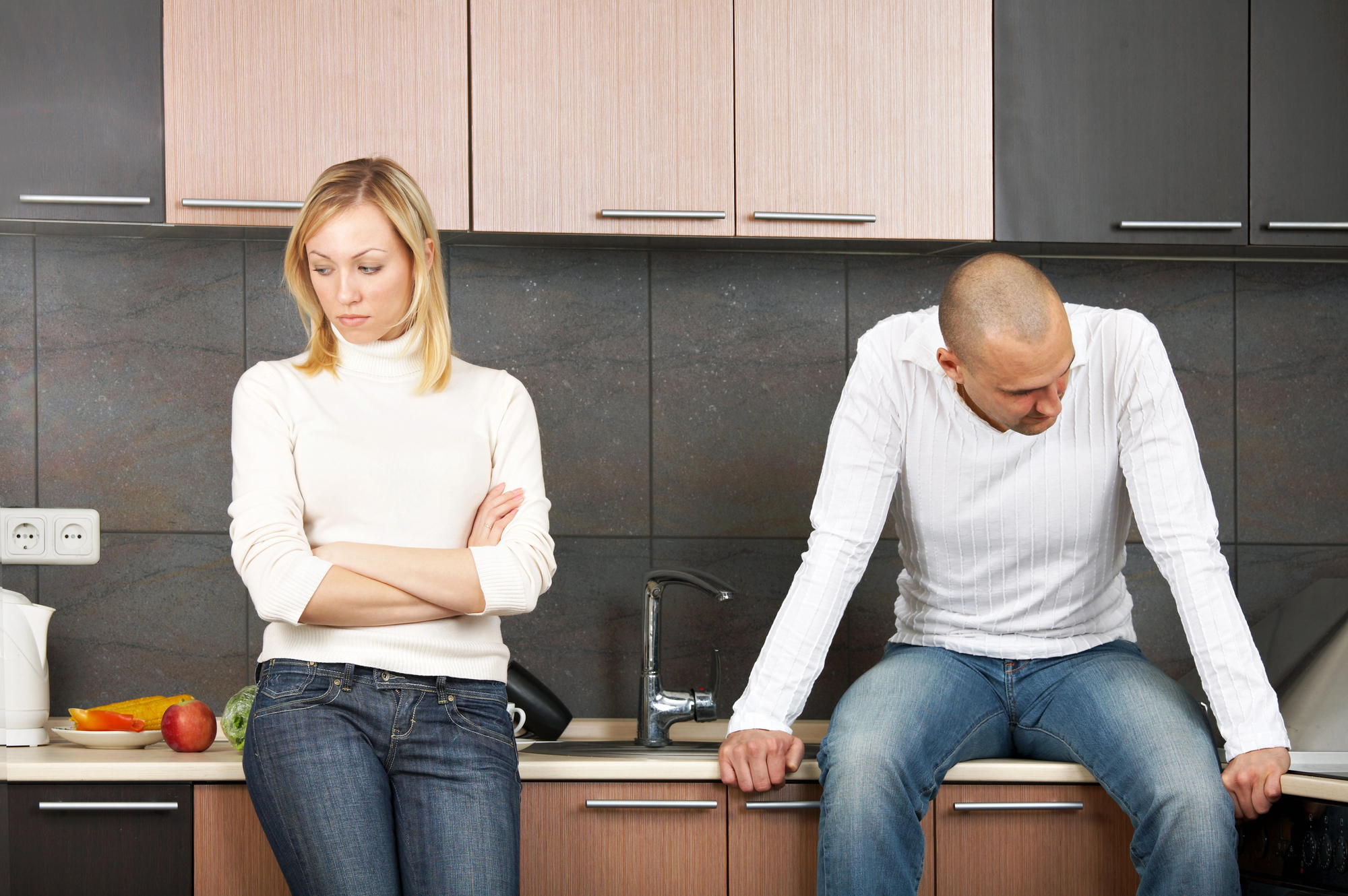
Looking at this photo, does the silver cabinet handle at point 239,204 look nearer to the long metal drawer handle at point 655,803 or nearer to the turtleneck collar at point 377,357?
the turtleneck collar at point 377,357

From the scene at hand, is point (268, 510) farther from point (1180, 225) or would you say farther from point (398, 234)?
point (1180, 225)

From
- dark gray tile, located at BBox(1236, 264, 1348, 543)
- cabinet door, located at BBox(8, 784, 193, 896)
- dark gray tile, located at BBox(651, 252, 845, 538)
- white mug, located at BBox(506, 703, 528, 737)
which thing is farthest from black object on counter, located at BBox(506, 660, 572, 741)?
dark gray tile, located at BBox(1236, 264, 1348, 543)

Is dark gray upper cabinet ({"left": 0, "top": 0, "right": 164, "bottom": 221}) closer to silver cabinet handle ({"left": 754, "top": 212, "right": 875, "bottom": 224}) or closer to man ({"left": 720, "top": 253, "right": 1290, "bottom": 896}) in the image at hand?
silver cabinet handle ({"left": 754, "top": 212, "right": 875, "bottom": 224})

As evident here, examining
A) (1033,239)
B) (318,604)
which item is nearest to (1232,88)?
(1033,239)

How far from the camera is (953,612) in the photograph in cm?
167

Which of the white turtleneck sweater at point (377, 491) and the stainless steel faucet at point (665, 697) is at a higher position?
the white turtleneck sweater at point (377, 491)

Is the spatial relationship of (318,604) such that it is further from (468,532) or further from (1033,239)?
(1033,239)

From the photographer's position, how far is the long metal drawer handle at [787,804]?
158cm

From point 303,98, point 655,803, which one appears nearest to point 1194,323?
point 655,803

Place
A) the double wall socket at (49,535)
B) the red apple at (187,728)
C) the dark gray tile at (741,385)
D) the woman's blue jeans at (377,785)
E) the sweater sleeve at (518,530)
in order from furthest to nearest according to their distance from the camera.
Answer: the dark gray tile at (741,385)
the double wall socket at (49,535)
the red apple at (187,728)
the sweater sleeve at (518,530)
the woman's blue jeans at (377,785)

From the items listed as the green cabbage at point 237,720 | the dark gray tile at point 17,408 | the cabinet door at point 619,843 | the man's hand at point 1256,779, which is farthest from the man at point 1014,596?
the dark gray tile at point 17,408

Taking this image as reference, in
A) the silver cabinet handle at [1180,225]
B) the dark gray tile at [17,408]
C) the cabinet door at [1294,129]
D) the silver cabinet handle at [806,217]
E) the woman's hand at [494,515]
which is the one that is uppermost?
the cabinet door at [1294,129]

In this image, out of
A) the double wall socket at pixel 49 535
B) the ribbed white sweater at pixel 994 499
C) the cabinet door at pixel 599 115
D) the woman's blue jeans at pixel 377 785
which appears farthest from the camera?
the double wall socket at pixel 49 535

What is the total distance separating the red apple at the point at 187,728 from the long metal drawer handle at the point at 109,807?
0.12 m
